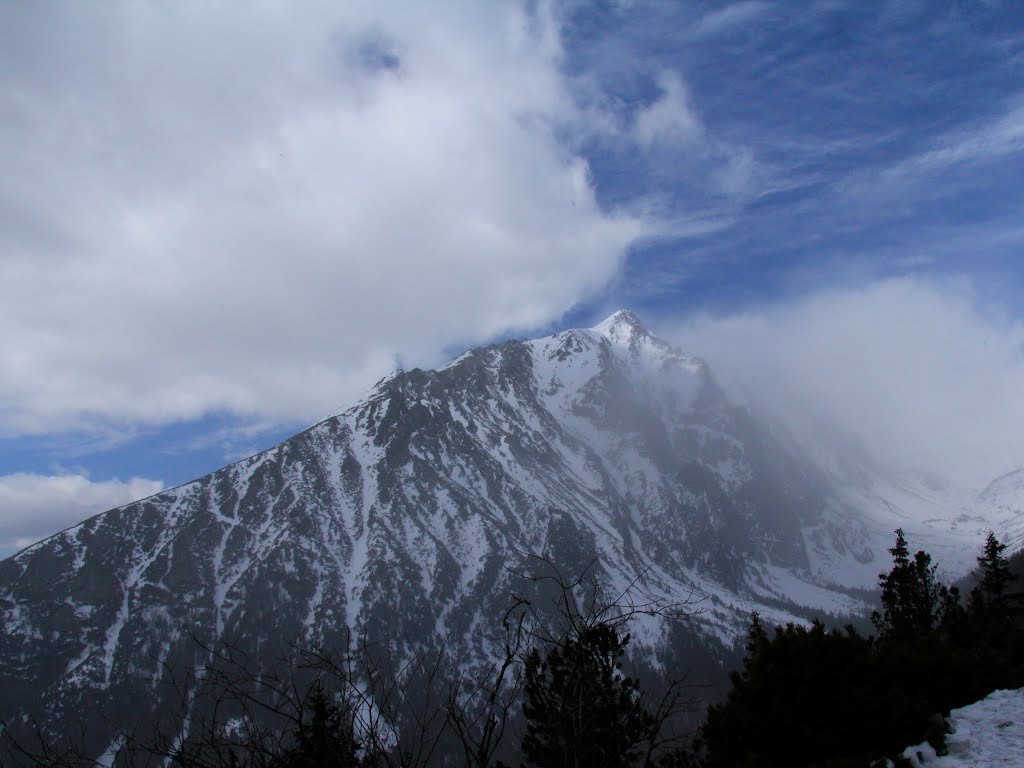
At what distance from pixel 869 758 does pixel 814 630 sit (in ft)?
25.1

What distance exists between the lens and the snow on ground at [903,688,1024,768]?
443 inches

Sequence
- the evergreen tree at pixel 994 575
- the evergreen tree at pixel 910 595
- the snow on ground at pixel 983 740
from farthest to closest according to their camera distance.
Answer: the evergreen tree at pixel 994 575
the evergreen tree at pixel 910 595
the snow on ground at pixel 983 740

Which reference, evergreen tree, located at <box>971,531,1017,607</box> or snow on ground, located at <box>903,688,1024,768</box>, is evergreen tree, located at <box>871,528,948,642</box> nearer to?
evergreen tree, located at <box>971,531,1017,607</box>

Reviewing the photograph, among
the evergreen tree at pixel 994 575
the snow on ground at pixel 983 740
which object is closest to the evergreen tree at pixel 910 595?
the evergreen tree at pixel 994 575

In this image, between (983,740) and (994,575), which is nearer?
(983,740)

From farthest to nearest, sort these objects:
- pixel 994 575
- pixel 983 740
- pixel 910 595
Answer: pixel 994 575, pixel 910 595, pixel 983 740

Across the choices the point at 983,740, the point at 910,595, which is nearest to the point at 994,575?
the point at 910,595

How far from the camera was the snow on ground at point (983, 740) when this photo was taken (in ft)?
37.0

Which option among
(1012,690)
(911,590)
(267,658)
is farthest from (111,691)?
(1012,690)

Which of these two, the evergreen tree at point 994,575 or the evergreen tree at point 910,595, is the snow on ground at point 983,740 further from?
the evergreen tree at point 994,575

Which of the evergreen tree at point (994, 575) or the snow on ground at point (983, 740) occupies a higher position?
the evergreen tree at point (994, 575)

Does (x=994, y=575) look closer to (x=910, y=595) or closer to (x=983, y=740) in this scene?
(x=910, y=595)

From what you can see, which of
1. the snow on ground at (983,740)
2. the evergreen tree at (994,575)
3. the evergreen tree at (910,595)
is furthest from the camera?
the evergreen tree at (994,575)

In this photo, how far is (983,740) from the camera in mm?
12016
